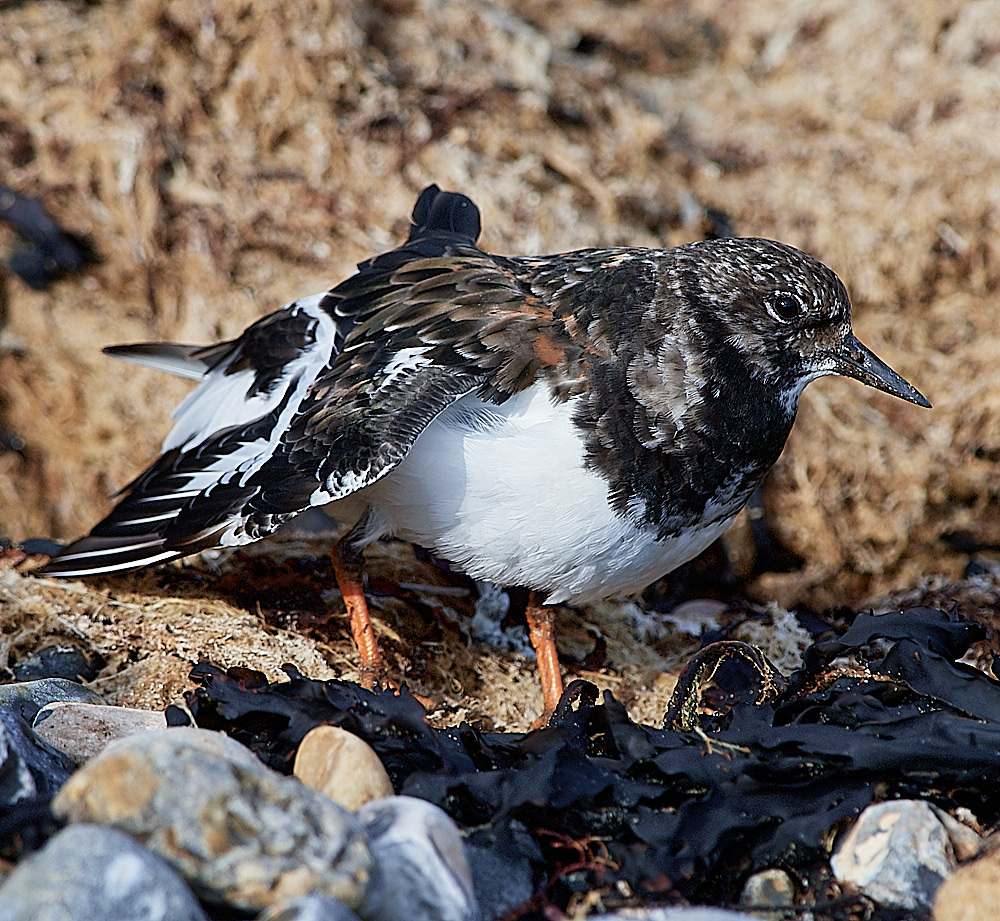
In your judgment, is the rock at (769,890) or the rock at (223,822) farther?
the rock at (769,890)

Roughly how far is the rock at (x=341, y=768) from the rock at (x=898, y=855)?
1037mm

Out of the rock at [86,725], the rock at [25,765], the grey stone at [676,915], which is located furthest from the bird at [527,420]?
the grey stone at [676,915]

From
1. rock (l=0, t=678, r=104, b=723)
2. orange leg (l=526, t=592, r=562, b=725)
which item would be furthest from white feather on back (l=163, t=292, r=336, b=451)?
orange leg (l=526, t=592, r=562, b=725)

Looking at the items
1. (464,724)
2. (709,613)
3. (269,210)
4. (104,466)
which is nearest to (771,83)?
(269,210)

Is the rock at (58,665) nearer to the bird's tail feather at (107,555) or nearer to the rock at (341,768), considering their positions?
the bird's tail feather at (107,555)

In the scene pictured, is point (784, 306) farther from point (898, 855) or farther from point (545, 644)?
point (898, 855)

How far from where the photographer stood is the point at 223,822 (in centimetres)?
187

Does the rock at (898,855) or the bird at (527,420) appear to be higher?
the bird at (527,420)

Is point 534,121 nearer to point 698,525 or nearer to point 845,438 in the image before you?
point 845,438

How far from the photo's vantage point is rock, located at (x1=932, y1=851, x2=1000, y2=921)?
198 cm

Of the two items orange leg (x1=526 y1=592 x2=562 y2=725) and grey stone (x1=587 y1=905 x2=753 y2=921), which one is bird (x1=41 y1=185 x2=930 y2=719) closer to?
orange leg (x1=526 y1=592 x2=562 y2=725)

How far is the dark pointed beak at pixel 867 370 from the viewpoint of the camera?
3322mm

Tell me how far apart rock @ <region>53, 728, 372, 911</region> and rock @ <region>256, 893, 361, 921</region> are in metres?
0.02

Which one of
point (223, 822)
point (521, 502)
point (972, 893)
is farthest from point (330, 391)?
point (972, 893)
